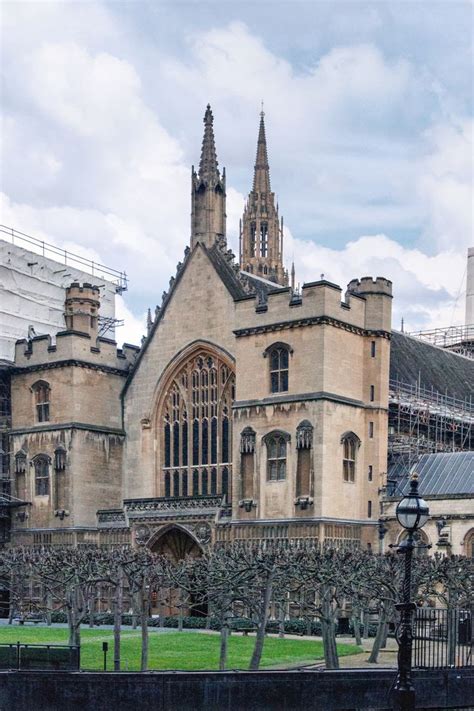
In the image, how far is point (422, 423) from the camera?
61250mm

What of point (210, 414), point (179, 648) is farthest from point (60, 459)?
point (179, 648)

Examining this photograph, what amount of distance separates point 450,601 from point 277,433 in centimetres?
1493

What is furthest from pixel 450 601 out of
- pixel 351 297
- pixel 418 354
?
pixel 418 354

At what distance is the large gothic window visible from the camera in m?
58.9

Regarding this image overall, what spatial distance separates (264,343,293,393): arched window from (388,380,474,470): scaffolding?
636 cm

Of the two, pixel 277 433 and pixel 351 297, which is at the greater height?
pixel 351 297

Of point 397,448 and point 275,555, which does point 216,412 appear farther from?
point 275,555

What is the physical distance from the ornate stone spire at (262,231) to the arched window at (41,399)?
43881 millimetres

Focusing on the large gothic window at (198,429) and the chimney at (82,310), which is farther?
the chimney at (82,310)

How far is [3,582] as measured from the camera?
190 feet

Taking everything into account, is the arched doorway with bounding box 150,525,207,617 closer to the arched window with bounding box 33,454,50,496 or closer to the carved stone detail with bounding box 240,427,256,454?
the carved stone detail with bounding box 240,427,256,454

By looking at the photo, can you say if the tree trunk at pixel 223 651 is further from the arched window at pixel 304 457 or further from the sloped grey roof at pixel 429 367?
the sloped grey roof at pixel 429 367

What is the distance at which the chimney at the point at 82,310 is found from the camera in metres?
63.0

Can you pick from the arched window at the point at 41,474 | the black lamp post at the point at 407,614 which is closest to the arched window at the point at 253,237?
the arched window at the point at 41,474
